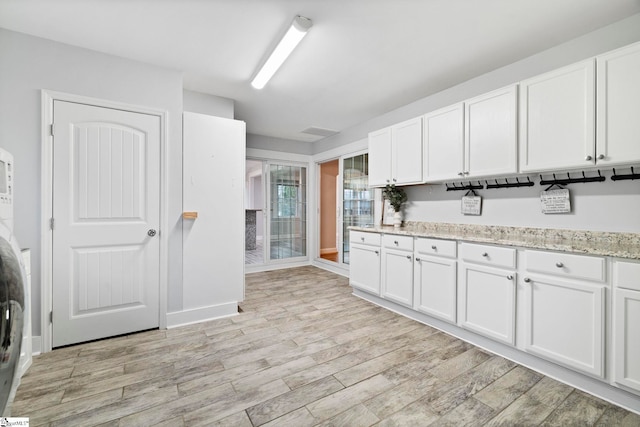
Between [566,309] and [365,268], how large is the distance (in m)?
1.96

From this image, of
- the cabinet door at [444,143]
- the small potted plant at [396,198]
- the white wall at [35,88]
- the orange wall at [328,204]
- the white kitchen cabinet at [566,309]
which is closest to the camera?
the white kitchen cabinet at [566,309]

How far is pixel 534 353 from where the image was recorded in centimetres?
193

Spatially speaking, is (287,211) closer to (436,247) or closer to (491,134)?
(436,247)

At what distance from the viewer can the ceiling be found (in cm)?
187

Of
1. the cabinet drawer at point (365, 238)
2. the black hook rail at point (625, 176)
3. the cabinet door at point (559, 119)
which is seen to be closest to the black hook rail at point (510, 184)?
the cabinet door at point (559, 119)

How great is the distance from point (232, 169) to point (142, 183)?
857 mm

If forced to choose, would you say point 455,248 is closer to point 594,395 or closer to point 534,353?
point 534,353

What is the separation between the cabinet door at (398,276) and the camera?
2.85 metres

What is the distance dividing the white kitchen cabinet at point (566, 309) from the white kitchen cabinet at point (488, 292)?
0.11m

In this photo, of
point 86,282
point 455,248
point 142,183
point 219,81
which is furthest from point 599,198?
point 86,282

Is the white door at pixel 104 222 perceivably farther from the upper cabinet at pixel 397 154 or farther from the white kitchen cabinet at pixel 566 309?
the white kitchen cabinet at pixel 566 309

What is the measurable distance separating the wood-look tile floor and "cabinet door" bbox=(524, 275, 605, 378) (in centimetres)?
20

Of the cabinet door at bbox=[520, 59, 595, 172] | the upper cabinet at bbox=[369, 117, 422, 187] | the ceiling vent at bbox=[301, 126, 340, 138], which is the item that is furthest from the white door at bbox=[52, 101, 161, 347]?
the cabinet door at bbox=[520, 59, 595, 172]

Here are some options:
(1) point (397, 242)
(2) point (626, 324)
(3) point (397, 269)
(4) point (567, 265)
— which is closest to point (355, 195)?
(1) point (397, 242)
